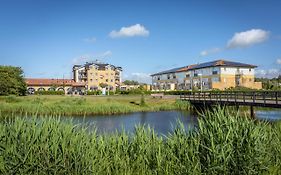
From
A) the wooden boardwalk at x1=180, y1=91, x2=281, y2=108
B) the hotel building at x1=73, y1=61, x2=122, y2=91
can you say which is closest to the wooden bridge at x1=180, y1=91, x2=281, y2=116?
the wooden boardwalk at x1=180, y1=91, x2=281, y2=108

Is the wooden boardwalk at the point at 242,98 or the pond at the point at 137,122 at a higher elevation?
the wooden boardwalk at the point at 242,98

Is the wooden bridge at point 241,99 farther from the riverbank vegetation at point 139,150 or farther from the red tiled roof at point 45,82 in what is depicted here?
the red tiled roof at point 45,82

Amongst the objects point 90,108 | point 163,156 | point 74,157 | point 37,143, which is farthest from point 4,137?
point 90,108

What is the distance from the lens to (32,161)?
5641 millimetres

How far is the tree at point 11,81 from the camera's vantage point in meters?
51.4

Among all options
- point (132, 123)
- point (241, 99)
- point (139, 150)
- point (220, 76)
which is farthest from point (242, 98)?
point (220, 76)

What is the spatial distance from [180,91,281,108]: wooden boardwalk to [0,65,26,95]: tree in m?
28.4

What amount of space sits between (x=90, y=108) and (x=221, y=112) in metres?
27.9

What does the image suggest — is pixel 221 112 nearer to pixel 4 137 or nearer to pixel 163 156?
pixel 163 156

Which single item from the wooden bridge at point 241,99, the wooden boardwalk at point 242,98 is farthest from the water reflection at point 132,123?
the wooden boardwalk at point 242,98

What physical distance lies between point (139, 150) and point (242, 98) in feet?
81.2

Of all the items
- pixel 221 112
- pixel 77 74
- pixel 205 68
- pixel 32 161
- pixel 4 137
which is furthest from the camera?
pixel 77 74

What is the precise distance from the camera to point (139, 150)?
24.1ft

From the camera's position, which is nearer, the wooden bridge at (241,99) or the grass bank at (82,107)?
the wooden bridge at (241,99)
